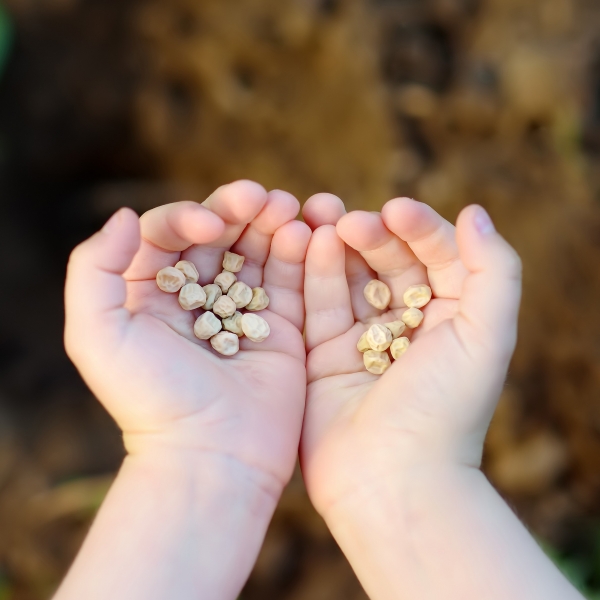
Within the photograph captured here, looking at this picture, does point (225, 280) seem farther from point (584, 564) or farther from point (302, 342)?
point (584, 564)

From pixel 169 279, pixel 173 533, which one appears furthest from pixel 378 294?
pixel 173 533

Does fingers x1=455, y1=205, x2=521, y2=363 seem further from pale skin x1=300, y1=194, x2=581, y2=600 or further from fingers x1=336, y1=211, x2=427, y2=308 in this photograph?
fingers x1=336, y1=211, x2=427, y2=308

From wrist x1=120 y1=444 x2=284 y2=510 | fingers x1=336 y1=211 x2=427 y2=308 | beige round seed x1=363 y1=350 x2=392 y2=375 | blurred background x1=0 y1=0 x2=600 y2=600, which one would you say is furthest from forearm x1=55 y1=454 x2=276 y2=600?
blurred background x1=0 y1=0 x2=600 y2=600

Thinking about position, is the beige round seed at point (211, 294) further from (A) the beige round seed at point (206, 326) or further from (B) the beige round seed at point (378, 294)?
(B) the beige round seed at point (378, 294)

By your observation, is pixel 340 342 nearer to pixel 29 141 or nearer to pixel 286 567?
pixel 286 567

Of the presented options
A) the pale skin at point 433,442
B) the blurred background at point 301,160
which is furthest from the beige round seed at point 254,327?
the blurred background at point 301,160
